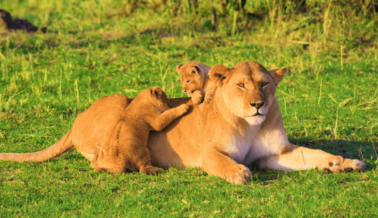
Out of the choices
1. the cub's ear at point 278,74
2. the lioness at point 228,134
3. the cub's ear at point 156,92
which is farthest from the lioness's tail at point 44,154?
the cub's ear at point 278,74

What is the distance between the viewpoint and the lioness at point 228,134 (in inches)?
A: 201

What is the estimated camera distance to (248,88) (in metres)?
5.10

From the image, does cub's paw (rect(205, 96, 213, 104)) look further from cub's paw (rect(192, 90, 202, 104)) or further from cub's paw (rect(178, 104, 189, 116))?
cub's paw (rect(178, 104, 189, 116))

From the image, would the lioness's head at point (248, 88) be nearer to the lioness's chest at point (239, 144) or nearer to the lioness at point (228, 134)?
the lioness at point (228, 134)

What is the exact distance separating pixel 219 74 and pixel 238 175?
1158 millimetres

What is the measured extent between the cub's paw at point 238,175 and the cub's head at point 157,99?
1.39 metres

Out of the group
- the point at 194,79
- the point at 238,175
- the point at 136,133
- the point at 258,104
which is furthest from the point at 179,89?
the point at 238,175

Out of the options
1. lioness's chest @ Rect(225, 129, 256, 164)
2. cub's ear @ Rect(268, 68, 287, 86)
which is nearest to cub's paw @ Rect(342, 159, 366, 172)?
lioness's chest @ Rect(225, 129, 256, 164)

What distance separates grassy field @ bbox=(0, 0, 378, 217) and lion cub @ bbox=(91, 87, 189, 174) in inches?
7.6

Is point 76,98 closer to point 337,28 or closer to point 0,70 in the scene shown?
point 0,70

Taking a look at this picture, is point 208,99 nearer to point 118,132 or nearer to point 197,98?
point 197,98

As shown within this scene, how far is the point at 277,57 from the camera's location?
1046 centimetres

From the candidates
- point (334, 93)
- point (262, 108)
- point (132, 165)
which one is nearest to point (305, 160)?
point (262, 108)

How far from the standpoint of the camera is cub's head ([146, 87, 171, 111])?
5.98 meters
